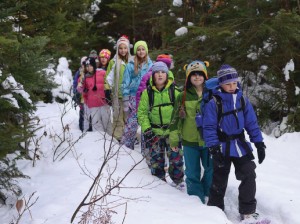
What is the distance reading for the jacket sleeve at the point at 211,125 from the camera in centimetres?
482

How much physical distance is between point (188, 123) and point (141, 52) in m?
2.39

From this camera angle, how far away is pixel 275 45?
9250 millimetres

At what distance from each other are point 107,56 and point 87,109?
225cm

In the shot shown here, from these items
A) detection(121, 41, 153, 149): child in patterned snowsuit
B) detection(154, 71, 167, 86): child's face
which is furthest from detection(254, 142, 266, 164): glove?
detection(121, 41, 153, 149): child in patterned snowsuit

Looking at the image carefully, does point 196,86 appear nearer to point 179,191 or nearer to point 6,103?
point 179,191

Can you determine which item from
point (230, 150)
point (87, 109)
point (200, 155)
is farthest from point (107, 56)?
point (230, 150)

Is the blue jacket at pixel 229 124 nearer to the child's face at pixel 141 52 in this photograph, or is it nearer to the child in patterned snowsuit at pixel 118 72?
the child's face at pixel 141 52

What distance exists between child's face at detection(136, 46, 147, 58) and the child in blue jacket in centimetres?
276

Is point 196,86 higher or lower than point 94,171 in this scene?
higher

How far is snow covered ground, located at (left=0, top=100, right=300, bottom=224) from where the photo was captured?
4496 millimetres

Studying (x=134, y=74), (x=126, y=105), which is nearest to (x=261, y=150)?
(x=134, y=74)

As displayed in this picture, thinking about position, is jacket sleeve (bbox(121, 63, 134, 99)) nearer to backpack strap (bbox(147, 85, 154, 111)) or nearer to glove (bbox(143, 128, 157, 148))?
backpack strap (bbox(147, 85, 154, 111))

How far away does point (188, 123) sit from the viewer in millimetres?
5523

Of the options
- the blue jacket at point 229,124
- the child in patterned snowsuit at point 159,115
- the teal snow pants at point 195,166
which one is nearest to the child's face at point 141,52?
the child in patterned snowsuit at point 159,115
